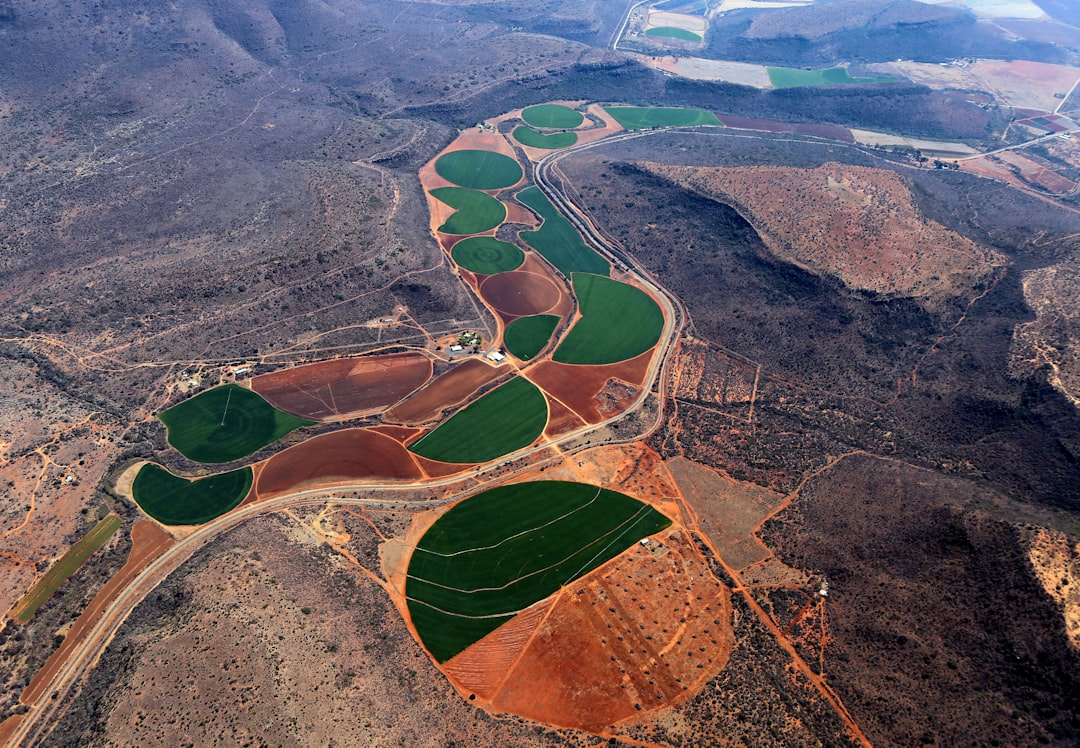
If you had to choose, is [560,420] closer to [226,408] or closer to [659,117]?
[226,408]

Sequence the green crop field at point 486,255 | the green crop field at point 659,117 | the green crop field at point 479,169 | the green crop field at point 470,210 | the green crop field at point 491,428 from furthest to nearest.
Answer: the green crop field at point 659,117
the green crop field at point 479,169
the green crop field at point 470,210
the green crop field at point 486,255
the green crop field at point 491,428

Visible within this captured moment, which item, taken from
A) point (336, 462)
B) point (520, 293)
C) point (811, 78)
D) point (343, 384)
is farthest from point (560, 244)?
point (811, 78)

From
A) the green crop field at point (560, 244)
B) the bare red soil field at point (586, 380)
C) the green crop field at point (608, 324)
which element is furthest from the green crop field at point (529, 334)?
the green crop field at point (560, 244)

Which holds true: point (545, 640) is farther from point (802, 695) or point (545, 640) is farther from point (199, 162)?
point (199, 162)

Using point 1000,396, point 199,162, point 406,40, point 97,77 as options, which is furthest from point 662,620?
point 406,40

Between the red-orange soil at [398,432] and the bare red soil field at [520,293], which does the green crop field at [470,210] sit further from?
the red-orange soil at [398,432]

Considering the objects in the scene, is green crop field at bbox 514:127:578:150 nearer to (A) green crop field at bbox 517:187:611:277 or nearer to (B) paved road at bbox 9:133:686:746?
Answer: (A) green crop field at bbox 517:187:611:277
